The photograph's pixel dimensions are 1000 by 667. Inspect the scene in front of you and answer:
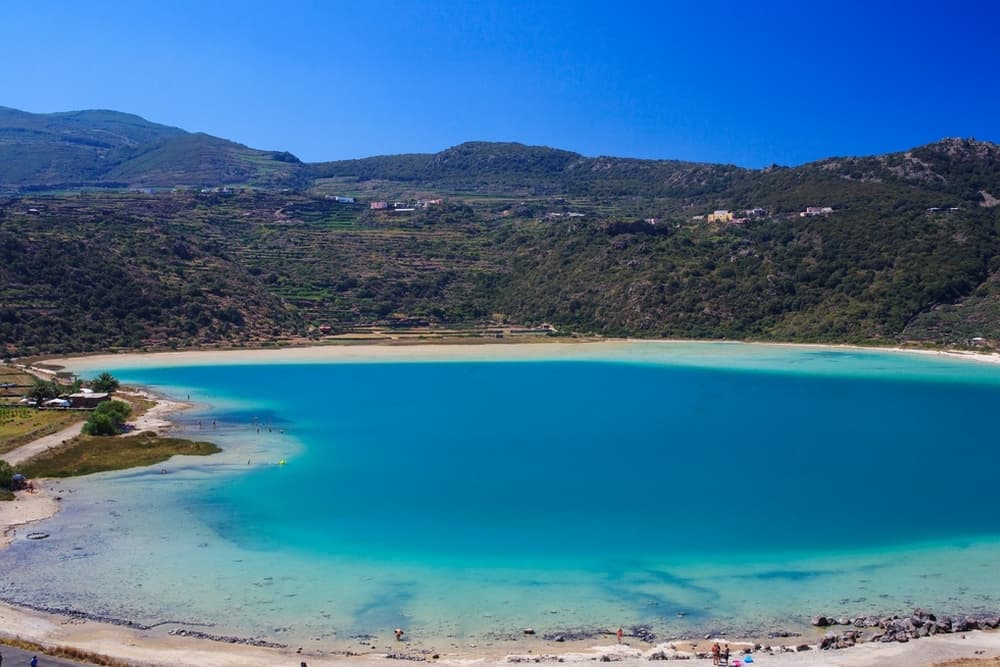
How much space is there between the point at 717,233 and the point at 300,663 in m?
109

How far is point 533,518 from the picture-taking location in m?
33.7

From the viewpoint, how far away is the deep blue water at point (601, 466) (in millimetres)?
31156

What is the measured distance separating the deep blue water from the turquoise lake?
190 millimetres

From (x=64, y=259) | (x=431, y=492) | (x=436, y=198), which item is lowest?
(x=431, y=492)

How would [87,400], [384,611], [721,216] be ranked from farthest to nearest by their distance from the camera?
[721,216] → [87,400] → [384,611]

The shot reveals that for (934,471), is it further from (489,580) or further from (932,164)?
(932,164)

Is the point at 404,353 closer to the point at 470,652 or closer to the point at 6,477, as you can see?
the point at 6,477

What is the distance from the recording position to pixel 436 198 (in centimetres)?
18125

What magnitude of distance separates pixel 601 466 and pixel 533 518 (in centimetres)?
1017

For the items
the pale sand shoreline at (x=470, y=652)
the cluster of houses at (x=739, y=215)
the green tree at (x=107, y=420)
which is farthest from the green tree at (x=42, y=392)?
the cluster of houses at (x=739, y=215)

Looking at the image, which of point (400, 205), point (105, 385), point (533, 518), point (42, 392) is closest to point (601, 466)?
point (533, 518)

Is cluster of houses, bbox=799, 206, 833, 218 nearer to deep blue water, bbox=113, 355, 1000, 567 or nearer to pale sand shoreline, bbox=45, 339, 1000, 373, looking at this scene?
pale sand shoreline, bbox=45, 339, 1000, 373

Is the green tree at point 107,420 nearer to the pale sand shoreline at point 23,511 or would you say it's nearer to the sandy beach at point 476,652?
the pale sand shoreline at point 23,511

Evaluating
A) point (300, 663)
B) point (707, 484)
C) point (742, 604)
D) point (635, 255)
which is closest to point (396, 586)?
point (300, 663)
